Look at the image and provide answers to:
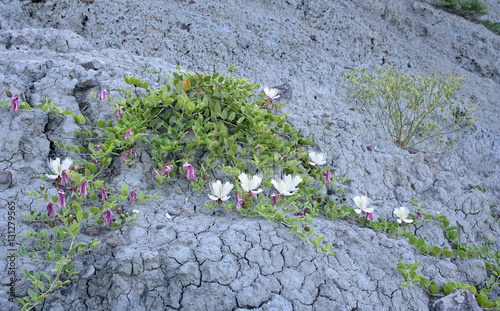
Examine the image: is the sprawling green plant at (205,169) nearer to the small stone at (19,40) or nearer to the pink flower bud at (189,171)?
the pink flower bud at (189,171)

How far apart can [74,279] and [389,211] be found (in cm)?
243

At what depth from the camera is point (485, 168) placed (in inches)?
175

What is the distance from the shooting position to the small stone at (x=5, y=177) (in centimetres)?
229

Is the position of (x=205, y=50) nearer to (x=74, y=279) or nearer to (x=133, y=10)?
(x=133, y=10)

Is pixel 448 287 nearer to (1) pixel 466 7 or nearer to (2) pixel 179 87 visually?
(2) pixel 179 87

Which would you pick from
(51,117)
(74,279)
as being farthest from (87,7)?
(74,279)

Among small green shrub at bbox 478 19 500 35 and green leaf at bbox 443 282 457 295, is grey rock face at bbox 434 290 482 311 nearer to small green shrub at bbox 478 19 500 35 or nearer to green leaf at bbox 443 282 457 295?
green leaf at bbox 443 282 457 295

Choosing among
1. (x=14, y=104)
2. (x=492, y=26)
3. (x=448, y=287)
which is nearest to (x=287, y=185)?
(x=448, y=287)

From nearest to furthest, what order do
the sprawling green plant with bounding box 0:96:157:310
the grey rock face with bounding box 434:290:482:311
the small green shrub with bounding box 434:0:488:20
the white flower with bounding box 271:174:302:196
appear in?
the sprawling green plant with bounding box 0:96:157:310, the grey rock face with bounding box 434:290:482:311, the white flower with bounding box 271:174:302:196, the small green shrub with bounding box 434:0:488:20

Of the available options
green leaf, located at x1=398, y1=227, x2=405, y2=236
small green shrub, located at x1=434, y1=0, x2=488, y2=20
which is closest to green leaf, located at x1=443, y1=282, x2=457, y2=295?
green leaf, located at x1=398, y1=227, x2=405, y2=236

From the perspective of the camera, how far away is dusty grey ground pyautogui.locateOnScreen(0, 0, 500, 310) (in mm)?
1878

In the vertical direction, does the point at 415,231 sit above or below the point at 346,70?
below

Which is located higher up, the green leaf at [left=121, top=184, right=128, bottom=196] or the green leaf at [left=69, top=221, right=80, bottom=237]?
the green leaf at [left=69, top=221, right=80, bottom=237]

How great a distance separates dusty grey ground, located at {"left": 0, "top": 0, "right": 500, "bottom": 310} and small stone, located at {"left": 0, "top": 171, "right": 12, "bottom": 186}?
32mm
